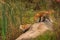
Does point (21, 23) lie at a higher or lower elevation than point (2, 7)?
lower

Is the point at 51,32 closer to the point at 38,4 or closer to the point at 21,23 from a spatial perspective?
the point at 21,23

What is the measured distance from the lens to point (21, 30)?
372cm

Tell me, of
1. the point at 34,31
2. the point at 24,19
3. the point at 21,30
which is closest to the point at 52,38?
the point at 34,31

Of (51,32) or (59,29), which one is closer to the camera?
(51,32)

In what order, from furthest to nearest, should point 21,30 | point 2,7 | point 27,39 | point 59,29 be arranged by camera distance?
1. point 21,30
2. point 59,29
3. point 27,39
4. point 2,7

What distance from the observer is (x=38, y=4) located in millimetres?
4797

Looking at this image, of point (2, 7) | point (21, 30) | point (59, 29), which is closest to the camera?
point (2, 7)

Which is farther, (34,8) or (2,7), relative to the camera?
(34,8)

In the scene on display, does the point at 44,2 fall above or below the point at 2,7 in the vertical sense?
below

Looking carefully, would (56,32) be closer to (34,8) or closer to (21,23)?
(21,23)

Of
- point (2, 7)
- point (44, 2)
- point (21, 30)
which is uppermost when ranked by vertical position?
point (2, 7)

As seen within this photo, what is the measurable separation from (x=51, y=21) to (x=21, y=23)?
59 centimetres

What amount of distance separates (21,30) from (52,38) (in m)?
0.72

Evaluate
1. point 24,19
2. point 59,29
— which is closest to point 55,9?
point 24,19
